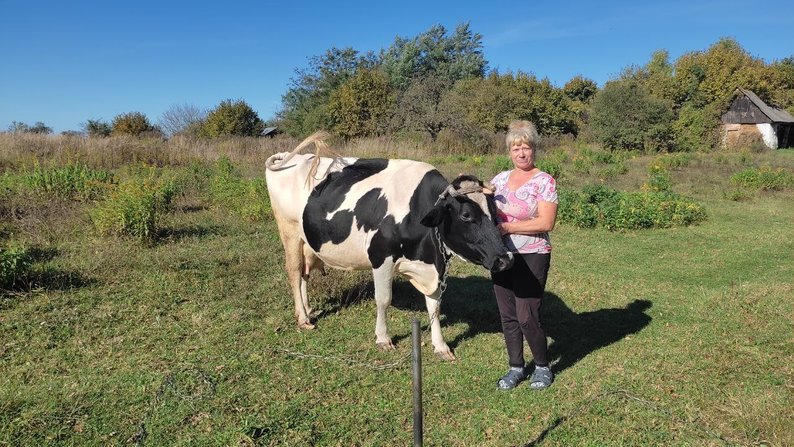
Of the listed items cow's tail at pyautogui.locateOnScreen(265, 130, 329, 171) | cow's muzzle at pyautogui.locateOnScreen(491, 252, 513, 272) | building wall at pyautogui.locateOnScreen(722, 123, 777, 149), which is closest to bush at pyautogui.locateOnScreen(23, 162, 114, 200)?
cow's tail at pyautogui.locateOnScreen(265, 130, 329, 171)

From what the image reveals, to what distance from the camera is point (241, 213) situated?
10602mm

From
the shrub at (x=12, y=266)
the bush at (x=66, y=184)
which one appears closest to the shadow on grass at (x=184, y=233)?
the bush at (x=66, y=184)

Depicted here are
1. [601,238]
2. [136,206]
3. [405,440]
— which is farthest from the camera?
[601,238]

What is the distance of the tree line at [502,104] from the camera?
28.7 m

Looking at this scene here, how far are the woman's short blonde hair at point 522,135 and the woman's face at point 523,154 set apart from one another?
0.02 meters

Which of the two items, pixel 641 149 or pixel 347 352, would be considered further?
pixel 641 149

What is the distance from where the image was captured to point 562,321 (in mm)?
6078

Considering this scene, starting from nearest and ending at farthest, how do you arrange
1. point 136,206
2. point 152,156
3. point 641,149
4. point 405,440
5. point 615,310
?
point 405,440 → point 615,310 → point 136,206 → point 152,156 → point 641,149

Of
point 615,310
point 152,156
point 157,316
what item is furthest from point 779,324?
point 152,156

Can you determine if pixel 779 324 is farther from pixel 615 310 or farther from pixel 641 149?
pixel 641 149

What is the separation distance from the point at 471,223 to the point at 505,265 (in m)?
0.44

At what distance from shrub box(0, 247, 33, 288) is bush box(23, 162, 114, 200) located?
420 centimetres

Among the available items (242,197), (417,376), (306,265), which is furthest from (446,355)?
(242,197)

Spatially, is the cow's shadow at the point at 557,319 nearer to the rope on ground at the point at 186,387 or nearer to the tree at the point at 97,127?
the rope on ground at the point at 186,387
